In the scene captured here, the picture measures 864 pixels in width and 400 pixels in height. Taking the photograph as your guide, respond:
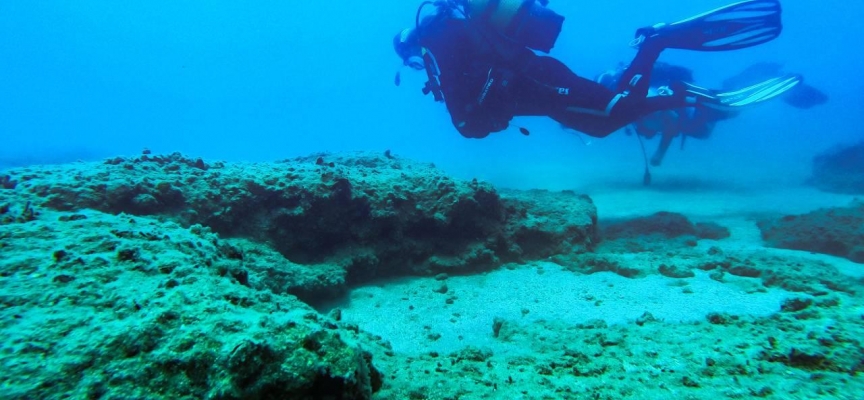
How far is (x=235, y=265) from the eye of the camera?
88.1 inches

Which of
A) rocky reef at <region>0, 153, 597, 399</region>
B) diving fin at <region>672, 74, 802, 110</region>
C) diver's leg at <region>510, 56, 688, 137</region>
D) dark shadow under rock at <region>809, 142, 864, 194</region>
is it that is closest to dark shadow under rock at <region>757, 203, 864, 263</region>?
diving fin at <region>672, 74, 802, 110</region>

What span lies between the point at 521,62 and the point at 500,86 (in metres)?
0.72

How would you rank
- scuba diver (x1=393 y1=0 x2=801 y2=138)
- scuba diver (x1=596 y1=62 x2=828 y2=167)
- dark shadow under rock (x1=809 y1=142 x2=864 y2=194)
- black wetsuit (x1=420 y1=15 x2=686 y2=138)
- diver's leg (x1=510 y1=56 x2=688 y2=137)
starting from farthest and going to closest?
dark shadow under rock (x1=809 y1=142 x2=864 y2=194), scuba diver (x1=596 y1=62 x2=828 y2=167), diver's leg (x1=510 y1=56 x2=688 y2=137), black wetsuit (x1=420 y1=15 x2=686 y2=138), scuba diver (x1=393 y1=0 x2=801 y2=138)

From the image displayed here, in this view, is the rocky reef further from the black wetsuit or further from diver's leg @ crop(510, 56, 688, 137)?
diver's leg @ crop(510, 56, 688, 137)

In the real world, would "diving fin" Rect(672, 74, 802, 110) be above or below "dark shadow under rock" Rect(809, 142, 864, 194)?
above

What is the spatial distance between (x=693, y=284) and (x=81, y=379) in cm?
470

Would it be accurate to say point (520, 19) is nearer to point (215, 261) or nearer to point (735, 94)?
point (735, 94)

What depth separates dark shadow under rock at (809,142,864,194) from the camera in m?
11.8

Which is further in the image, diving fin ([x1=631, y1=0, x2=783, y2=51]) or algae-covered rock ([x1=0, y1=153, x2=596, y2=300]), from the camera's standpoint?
diving fin ([x1=631, y1=0, x2=783, y2=51])

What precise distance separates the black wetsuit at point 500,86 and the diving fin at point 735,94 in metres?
1.51

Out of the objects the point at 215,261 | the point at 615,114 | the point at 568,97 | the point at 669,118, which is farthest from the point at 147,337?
the point at 669,118

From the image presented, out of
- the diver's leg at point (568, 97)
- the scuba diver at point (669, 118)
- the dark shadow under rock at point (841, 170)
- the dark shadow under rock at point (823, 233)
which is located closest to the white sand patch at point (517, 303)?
the dark shadow under rock at point (823, 233)

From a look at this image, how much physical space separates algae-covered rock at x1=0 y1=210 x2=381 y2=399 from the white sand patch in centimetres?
167

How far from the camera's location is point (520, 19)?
6.65 meters
